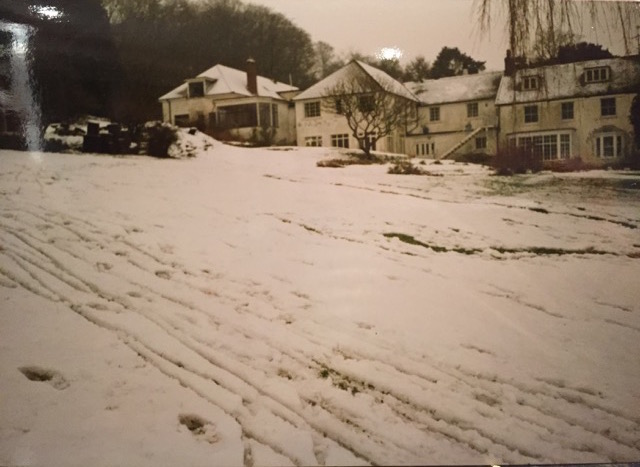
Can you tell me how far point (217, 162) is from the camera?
238 cm

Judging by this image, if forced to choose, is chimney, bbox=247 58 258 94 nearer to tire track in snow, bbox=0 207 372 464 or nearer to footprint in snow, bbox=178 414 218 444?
tire track in snow, bbox=0 207 372 464

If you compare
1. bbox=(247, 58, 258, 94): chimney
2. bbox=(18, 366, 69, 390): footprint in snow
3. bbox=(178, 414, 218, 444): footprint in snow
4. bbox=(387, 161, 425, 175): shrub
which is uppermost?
bbox=(247, 58, 258, 94): chimney

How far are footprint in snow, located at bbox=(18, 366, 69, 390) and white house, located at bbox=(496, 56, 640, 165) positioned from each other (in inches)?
91.5

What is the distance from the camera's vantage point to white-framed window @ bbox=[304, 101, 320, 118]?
2.39m

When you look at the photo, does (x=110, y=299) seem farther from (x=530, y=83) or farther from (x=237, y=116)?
(x=530, y=83)

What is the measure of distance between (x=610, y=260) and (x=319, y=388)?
5.19ft

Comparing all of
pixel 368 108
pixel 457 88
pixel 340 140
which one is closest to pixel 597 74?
pixel 457 88

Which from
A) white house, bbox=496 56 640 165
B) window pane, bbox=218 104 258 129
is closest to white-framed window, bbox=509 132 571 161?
white house, bbox=496 56 640 165

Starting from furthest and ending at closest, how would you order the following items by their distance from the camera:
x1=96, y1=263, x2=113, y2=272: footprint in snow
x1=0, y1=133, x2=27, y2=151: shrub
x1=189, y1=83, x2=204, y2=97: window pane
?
x1=189, y1=83, x2=204, y2=97: window pane
x1=0, y1=133, x2=27, y2=151: shrub
x1=96, y1=263, x2=113, y2=272: footprint in snow

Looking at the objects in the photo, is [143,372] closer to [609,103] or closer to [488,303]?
[488,303]

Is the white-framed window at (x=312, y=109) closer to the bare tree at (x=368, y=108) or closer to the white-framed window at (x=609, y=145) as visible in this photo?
the bare tree at (x=368, y=108)

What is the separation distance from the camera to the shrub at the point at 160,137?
93.0 inches

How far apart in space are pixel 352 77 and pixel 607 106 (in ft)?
4.48

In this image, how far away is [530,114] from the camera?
249 cm
